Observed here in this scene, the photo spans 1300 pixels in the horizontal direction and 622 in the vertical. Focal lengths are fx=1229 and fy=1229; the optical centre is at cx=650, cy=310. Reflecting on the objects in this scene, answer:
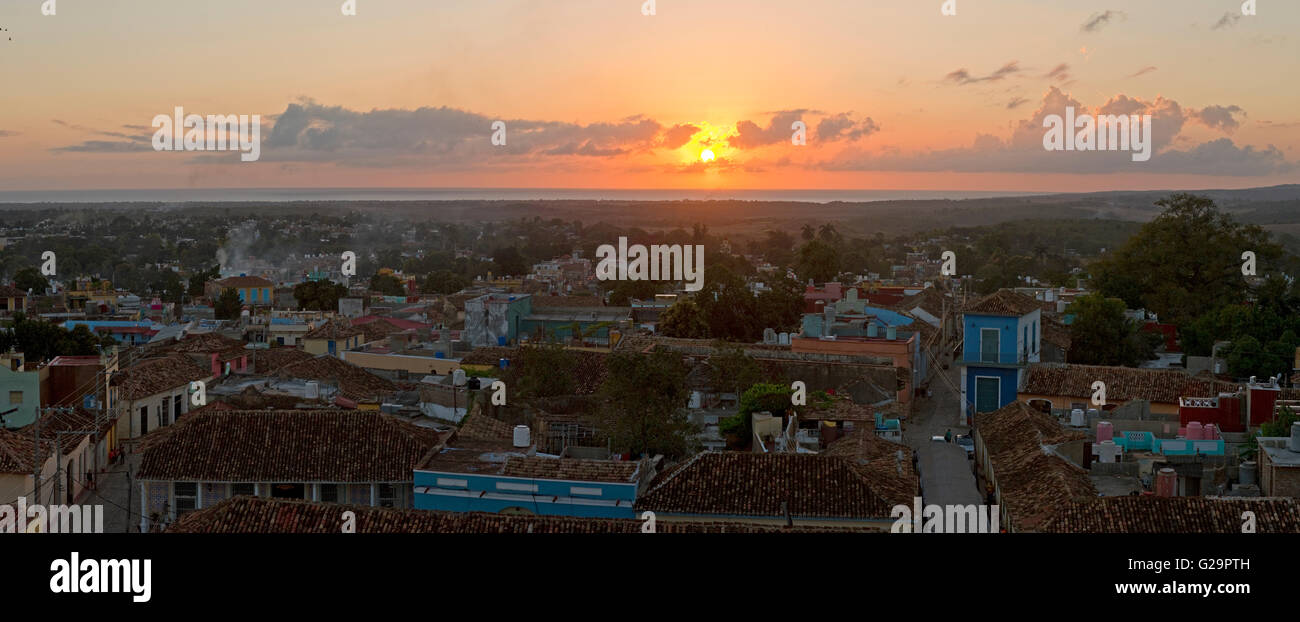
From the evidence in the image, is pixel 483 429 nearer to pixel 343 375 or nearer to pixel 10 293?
pixel 343 375

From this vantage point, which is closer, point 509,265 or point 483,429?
point 483,429

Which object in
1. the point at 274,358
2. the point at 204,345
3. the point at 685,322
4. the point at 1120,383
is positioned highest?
the point at 685,322

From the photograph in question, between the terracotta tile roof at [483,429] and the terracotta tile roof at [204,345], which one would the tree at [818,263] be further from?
the terracotta tile roof at [483,429]

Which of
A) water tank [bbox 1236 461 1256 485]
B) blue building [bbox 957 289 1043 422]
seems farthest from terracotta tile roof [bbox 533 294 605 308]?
water tank [bbox 1236 461 1256 485]

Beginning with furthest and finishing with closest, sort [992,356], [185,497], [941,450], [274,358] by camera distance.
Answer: [274,358], [992,356], [941,450], [185,497]

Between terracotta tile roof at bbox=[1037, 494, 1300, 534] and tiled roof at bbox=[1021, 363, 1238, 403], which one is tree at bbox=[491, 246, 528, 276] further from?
terracotta tile roof at bbox=[1037, 494, 1300, 534]

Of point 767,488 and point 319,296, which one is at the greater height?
point 319,296

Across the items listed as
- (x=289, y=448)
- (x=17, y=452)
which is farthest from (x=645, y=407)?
(x=17, y=452)

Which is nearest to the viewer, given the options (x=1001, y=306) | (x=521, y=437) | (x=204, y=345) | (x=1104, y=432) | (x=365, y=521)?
(x=365, y=521)
